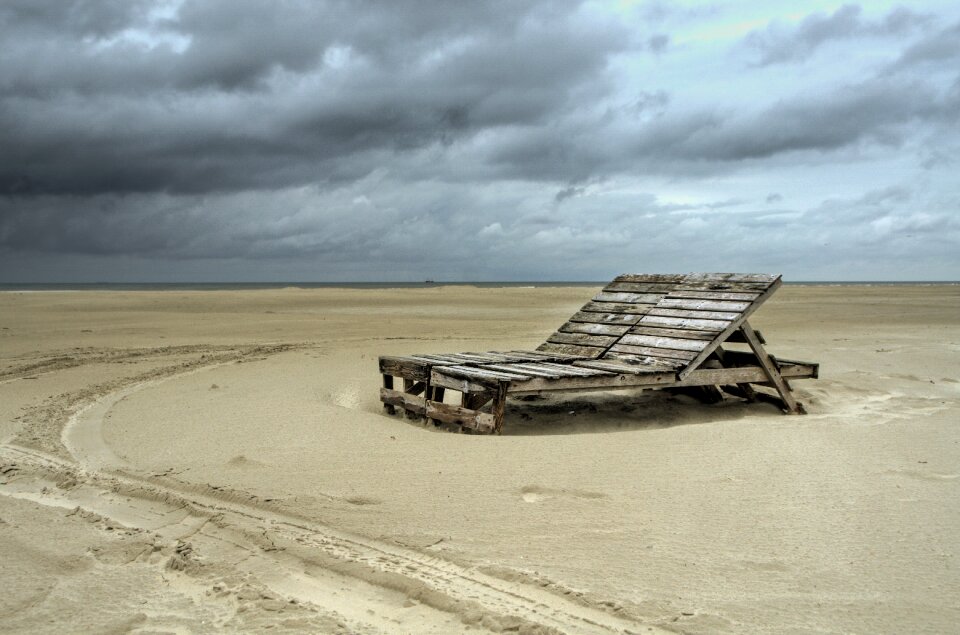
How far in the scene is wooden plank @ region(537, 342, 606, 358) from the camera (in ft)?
27.0

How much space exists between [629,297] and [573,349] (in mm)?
1444

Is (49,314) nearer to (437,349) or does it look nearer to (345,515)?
(437,349)

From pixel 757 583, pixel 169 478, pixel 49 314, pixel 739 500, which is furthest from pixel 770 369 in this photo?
pixel 49 314

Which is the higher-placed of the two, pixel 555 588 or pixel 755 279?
pixel 755 279

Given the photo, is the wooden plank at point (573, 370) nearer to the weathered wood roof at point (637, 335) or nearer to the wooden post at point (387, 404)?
the weathered wood roof at point (637, 335)

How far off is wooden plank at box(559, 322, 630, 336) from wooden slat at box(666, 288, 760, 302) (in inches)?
33.2

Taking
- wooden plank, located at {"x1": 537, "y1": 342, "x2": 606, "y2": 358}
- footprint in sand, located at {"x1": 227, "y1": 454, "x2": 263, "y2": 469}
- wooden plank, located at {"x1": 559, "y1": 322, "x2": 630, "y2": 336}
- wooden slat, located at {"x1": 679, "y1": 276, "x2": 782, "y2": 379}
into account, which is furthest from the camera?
wooden plank, located at {"x1": 559, "y1": 322, "x2": 630, "y2": 336}

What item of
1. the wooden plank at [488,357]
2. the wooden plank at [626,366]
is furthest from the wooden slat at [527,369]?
the wooden plank at [626,366]

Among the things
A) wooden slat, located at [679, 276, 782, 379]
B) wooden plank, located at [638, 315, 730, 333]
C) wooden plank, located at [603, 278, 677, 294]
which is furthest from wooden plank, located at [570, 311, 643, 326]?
wooden slat, located at [679, 276, 782, 379]

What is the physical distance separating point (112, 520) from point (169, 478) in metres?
0.77

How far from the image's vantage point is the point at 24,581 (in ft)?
11.1

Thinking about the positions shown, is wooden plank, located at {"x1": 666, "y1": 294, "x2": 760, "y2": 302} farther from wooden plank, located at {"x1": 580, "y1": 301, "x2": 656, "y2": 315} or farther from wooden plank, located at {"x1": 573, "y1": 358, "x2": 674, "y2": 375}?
wooden plank, located at {"x1": 573, "y1": 358, "x2": 674, "y2": 375}

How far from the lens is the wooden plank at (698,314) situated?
25.4ft

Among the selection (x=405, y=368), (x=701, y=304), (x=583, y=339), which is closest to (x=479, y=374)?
(x=405, y=368)
